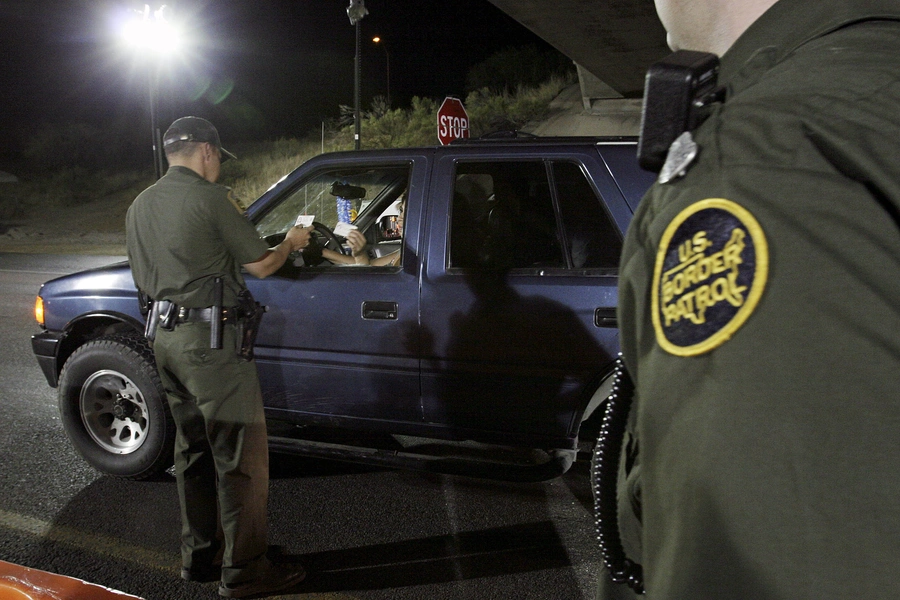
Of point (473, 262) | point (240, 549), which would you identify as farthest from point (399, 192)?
point (240, 549)

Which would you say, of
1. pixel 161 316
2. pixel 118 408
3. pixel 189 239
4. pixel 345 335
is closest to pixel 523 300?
pixel 345 335

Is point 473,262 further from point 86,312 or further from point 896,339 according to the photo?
point 896,339

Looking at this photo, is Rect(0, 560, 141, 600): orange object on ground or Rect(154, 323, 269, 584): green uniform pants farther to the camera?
Rect(154, 323, 269, 584): green uniform pants

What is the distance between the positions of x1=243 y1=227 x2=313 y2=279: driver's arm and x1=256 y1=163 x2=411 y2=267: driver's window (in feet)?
1.67

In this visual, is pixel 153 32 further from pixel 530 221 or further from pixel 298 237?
pixel 530 221

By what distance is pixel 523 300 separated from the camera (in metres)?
3.42

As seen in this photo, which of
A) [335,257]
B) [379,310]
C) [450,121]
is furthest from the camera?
[450,121]

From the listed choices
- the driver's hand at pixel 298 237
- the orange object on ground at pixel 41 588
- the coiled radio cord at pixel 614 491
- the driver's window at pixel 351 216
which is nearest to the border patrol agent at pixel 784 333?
the coiled radio cord at pixel 614 491

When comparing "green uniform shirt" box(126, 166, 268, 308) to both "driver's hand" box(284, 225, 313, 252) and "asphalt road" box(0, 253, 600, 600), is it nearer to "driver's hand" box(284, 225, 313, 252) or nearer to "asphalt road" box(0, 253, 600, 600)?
"driver's hand" box(284, 225, 313, 252)

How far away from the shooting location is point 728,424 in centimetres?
57

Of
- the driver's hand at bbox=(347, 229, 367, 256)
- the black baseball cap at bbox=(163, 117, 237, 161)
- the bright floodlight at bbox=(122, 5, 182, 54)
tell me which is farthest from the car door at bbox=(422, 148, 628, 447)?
the bright floodlight at bbox=(122, 5, 182, 54)

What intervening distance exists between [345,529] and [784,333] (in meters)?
3.38

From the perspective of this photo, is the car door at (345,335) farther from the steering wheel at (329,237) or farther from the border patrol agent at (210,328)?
the border patrol agent at (210,328)

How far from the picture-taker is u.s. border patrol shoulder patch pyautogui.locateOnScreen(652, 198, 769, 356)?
0.58 meters
